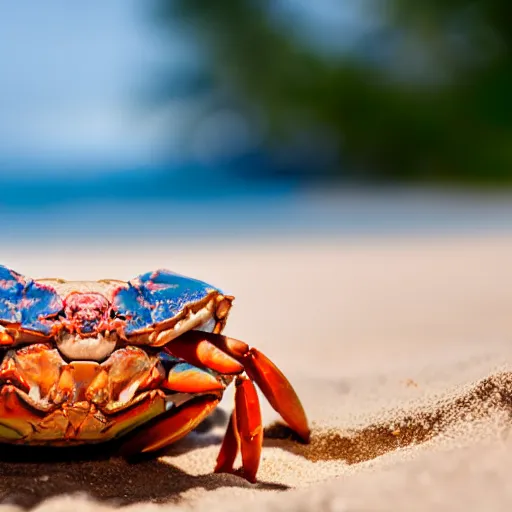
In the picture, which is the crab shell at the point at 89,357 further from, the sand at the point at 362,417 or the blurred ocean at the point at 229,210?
the blurred ocean at the point at 229,210

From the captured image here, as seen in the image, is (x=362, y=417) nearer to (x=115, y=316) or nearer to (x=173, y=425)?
(x=173, y=425)

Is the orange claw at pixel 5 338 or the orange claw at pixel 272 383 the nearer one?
the orange claw at pixel 5 338

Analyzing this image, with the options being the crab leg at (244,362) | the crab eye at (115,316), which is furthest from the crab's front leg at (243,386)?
the crab eye at (115,316)

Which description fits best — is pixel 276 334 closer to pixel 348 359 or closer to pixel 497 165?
pixel 348 359

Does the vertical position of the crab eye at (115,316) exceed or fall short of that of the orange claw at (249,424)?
it exceeds it

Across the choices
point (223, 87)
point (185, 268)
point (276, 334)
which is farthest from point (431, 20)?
point (276, 334)

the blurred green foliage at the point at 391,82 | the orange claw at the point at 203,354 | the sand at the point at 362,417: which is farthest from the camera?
the blurred green foliage at the point at 391,82

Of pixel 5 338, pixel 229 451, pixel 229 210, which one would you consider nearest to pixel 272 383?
pixel 229 451
